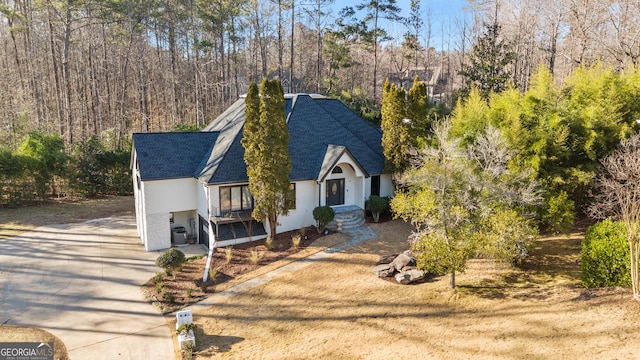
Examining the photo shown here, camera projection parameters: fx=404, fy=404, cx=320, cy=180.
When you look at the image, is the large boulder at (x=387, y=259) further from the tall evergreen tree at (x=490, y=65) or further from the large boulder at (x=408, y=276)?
the tall evergreen tree at (x=490, y=65)

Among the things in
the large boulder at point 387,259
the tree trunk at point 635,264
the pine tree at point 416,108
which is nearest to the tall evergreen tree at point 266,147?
the large boulder at point 387,259

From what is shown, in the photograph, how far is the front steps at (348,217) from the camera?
21828mm

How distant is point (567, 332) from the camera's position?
11.6 metres

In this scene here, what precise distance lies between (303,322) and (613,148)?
1647cm

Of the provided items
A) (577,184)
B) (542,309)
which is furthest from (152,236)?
(577,184)

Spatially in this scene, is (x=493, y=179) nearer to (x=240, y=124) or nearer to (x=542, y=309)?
(x=542, y=309)

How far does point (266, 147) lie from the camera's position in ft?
62.9

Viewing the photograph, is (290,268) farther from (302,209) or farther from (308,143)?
(308,143)

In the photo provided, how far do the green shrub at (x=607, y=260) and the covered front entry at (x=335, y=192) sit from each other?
Answer: 12.4 m

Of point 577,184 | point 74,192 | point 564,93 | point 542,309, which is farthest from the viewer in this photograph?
point 74,192

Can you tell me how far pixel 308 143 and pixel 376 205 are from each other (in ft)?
17.4

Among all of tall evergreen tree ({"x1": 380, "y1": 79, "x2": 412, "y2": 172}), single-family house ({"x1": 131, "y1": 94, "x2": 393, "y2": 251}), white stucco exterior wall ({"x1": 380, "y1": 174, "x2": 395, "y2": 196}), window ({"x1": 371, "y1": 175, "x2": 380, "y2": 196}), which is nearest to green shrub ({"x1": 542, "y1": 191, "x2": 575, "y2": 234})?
tall evergreen tree ({"x1": 380, "y1": 79, "x2": 412, "y2": 172})

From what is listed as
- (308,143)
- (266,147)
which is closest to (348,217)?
(308,143)

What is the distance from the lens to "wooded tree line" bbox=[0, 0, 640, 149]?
32062mm
